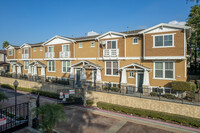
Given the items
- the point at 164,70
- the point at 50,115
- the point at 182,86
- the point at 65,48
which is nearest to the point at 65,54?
the point at 65,48

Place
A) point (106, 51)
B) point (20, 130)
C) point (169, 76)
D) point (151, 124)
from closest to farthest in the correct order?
point (20, 130) < point (151, 124) < point (169, 76) < point (106, 51)

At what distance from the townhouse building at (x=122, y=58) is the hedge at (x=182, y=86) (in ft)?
3.55

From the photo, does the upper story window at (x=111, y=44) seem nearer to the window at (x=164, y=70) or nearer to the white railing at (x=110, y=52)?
the white railing at (x=110, y=52)

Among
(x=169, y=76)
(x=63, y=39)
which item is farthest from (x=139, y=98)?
(x=63, y=39)

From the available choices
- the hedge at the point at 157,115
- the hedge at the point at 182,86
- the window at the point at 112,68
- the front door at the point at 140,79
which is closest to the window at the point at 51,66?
the window at the point at 112,68

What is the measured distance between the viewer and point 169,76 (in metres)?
15.3

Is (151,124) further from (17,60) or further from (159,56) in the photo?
(17,60)

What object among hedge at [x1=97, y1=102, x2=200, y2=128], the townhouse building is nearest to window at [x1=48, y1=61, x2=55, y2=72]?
the townhouse building

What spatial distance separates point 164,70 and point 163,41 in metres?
3.42

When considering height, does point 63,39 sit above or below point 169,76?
above

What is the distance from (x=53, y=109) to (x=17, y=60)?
3212cm

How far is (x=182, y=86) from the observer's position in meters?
13.7

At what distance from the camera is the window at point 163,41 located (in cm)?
1496

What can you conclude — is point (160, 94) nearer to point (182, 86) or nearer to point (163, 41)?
point (182, 86)
